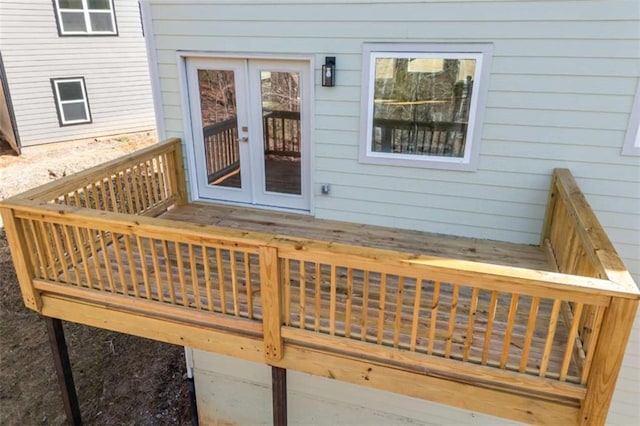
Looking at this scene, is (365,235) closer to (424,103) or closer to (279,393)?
(424,103)

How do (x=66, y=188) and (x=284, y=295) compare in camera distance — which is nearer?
(x=284, y=295)

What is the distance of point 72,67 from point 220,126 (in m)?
9.76

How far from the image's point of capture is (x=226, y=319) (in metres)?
3.47

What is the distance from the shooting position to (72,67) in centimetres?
1270

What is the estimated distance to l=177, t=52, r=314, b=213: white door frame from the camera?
15.8ft

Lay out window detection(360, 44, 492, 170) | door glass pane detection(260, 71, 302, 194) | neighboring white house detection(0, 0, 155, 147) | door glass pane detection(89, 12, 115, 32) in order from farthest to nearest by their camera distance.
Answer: door glass pane detection(89, 12, 115, 32)
neighboring white house detection(0, 0, 155, 147)
door glass pane detection(260, 71, 302, 194)
window detection(360, 44, 492, 170)

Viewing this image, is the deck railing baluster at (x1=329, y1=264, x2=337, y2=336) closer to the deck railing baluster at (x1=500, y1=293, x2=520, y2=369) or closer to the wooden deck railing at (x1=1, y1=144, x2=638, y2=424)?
the wooden deck railing at (x1=1, y1=144, x2=638, y2=424)

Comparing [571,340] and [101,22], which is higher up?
[101,22]

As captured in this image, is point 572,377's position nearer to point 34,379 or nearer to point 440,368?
point 440,368

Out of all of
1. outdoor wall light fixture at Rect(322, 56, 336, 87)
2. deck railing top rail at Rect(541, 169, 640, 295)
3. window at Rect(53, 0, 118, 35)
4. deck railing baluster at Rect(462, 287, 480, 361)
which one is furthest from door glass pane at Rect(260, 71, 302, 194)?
window at Rect(53, 0, 118, 35)

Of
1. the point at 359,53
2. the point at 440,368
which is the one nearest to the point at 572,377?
the point at 440,368

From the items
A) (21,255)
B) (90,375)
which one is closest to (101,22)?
(90,375)

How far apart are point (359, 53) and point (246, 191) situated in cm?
212

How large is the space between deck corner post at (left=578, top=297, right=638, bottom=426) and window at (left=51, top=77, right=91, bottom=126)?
13912mm
